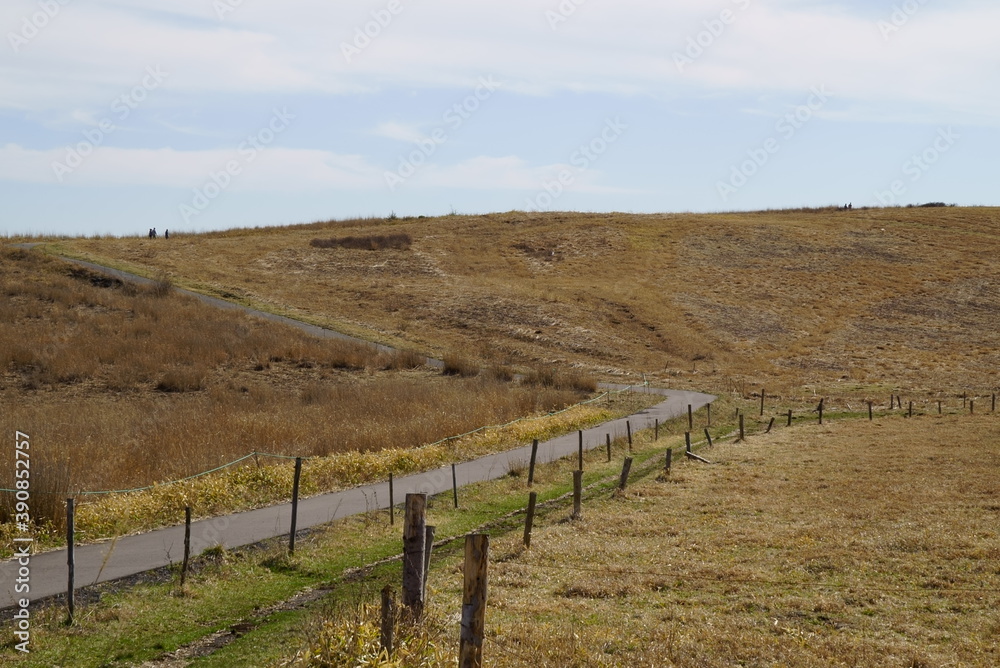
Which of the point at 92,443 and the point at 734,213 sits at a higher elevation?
the point at 734,213

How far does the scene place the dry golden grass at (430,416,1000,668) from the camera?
10.8 metres

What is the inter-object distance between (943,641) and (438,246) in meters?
68.9

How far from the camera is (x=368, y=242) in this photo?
77312 mm

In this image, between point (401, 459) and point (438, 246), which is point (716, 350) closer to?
point (438, 246)

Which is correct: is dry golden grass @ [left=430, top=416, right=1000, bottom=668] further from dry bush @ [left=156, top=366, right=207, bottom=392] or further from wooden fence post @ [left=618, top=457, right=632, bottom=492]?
dry bush @ [left=156, top=366, right=207, bottom=392]

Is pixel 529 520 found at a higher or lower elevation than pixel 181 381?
higher

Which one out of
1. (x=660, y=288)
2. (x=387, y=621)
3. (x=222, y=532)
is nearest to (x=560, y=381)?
(x=222, y=532)

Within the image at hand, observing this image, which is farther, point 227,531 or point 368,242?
point 368,242

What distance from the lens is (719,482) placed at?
22531mm

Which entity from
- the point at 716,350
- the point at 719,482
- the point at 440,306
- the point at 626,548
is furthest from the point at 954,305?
the point at 626,548

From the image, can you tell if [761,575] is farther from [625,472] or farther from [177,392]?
[177,392]

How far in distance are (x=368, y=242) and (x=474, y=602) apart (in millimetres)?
70592

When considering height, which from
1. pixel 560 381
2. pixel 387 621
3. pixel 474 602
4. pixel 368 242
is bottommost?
pixel 560 381

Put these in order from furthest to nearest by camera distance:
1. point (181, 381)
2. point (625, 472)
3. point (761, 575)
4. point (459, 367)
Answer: point (459, 367), point (181, 381), point (625, 472), point (761, 575)
